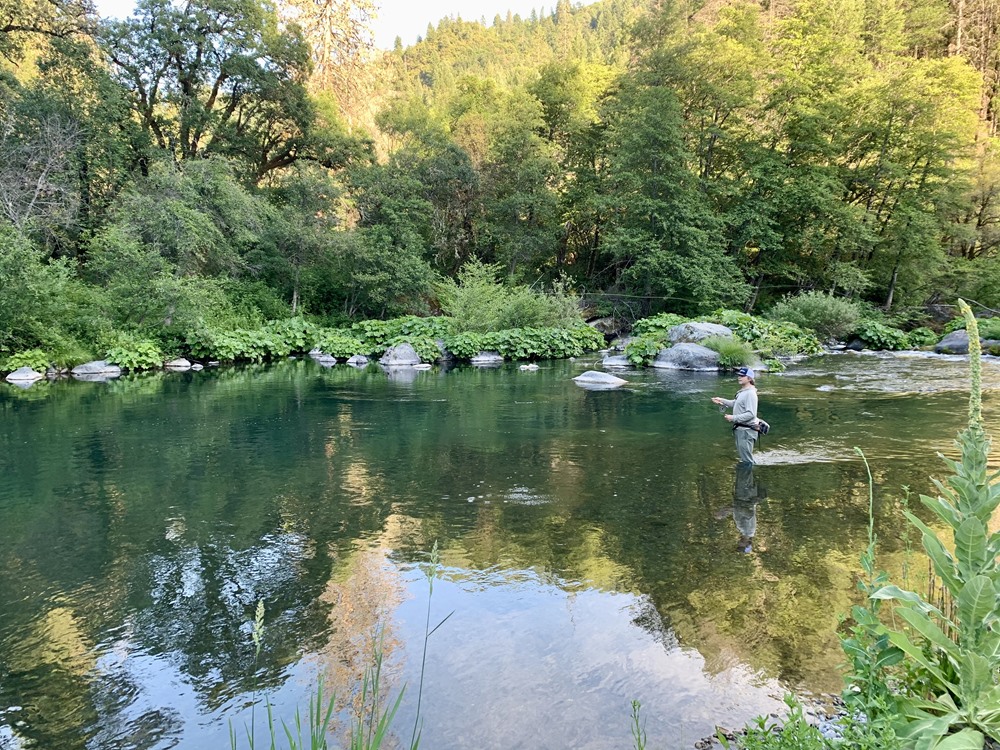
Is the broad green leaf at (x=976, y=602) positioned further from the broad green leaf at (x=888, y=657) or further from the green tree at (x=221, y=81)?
the green tree at (x=221, y=81)

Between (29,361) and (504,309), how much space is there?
14308 millimetres

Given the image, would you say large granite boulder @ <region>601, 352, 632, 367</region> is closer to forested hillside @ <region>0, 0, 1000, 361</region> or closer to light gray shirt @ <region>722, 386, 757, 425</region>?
forested hillside @ <region>0, 0, 1000, 361</region>

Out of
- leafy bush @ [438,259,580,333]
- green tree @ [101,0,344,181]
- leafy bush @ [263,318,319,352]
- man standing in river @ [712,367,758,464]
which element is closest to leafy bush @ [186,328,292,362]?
leafy bush @ [263,318,319,352]

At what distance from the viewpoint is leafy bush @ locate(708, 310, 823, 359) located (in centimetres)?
2108

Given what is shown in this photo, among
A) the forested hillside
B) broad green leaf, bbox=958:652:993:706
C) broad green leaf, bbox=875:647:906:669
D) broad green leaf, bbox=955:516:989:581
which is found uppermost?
the forested hillside

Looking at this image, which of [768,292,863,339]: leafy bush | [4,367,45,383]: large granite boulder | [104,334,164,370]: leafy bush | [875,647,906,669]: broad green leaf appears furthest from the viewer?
[768,292,863,339]: leafy bush

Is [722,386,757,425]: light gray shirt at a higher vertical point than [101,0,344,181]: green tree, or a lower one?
lower

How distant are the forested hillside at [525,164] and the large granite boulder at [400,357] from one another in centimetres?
505

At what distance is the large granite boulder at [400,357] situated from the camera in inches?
874

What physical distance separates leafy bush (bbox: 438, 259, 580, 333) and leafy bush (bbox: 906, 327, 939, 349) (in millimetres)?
12254

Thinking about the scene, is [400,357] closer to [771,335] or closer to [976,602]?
[771,335]

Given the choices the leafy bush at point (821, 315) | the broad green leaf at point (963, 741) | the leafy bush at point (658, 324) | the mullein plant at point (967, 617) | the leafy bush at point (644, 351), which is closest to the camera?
the broad green leaf at point (963, 741)

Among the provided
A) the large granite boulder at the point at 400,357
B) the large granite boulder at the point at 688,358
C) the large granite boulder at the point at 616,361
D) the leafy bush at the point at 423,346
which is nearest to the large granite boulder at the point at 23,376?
the large granite boulder at the point at 400,357

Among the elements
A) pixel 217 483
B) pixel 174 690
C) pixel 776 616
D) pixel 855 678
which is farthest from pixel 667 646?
pixel 217 483
